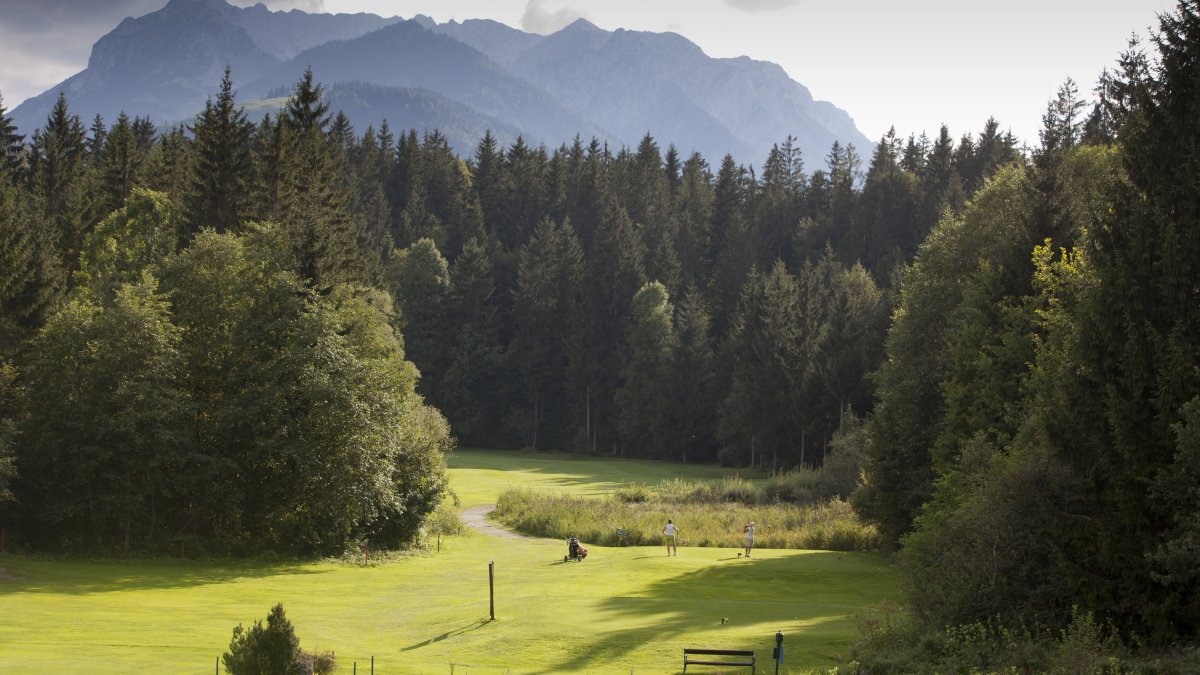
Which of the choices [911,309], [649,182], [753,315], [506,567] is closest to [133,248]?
[506,567]

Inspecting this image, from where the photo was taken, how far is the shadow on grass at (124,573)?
1297 inches

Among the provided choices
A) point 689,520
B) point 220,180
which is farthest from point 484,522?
point 220,180

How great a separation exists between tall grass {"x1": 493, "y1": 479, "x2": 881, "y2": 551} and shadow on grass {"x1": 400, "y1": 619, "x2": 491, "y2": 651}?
21.1 metres

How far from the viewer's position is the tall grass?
48344 mm

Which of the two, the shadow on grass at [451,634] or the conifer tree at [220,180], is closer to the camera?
the shadow on grass at [451,634]

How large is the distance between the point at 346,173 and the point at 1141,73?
340 ft

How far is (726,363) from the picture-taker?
334 feet

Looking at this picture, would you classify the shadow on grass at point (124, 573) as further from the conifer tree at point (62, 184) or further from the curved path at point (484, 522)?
the conifer tree at point (62, 184)

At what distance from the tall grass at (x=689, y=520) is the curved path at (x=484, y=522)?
0.93 m

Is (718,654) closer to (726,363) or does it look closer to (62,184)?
(62,184)

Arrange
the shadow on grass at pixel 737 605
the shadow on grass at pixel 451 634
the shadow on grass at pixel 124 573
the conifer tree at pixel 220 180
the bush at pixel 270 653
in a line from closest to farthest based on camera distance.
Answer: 1. the bush at pixel 270 653
2. the shadow on grass at pixel 737 605
3. the shadow on grass at pixel 451 634
4. the shadow on grass at pixel 124 573
5. the conifer tree at pixel 220 180

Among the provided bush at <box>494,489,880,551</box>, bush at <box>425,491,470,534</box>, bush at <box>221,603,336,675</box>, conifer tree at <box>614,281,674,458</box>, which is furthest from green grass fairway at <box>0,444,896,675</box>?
conifer tree at <box>614,281,674,458</box>

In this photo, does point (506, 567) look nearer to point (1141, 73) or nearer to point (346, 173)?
point (1141, 73)

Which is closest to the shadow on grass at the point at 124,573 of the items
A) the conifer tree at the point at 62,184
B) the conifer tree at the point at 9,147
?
the conifer tree at the point at 62,184
